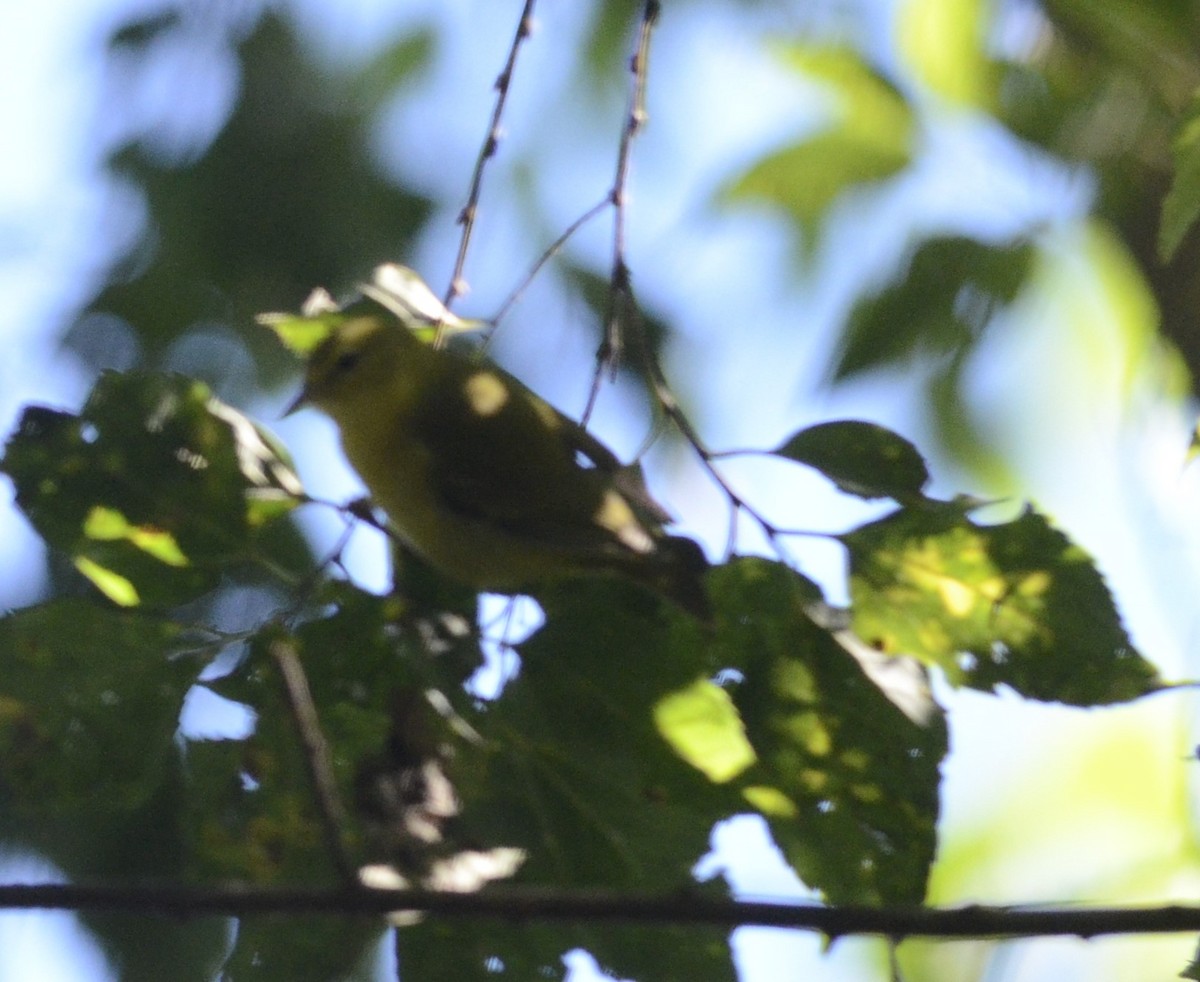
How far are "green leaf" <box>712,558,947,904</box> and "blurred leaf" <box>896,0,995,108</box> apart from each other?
1169 mm

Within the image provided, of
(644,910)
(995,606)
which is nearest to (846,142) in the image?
(995,606)

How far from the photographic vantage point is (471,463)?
88.3 inches

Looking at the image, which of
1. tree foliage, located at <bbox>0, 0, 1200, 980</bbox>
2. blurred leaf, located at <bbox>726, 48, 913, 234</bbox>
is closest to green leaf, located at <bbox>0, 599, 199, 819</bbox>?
tree foliage, located at <bbox>0, 0, 1200, 980</bbox>

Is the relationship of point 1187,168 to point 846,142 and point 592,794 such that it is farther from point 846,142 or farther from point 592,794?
point 846,142

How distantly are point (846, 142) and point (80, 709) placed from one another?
169cm

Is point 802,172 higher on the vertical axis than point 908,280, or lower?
higher

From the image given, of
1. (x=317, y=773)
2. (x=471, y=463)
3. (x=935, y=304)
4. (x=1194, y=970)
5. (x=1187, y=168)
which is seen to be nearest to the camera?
(x=317, y=773)

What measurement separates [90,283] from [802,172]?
126cm

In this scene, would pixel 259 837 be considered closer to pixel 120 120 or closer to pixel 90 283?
pixel 90 283

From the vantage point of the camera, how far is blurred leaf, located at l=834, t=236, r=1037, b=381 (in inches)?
80.4

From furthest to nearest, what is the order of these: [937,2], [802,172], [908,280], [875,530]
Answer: [802,172], [937,2], [908,280], [875,530]

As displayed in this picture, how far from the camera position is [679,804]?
1.27 metres

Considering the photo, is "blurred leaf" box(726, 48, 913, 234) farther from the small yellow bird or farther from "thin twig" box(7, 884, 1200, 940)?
"thin twig" box(7, 884, 1200, 940)

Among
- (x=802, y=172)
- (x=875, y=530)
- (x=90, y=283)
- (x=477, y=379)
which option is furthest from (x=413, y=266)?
(x=875, y=530)
